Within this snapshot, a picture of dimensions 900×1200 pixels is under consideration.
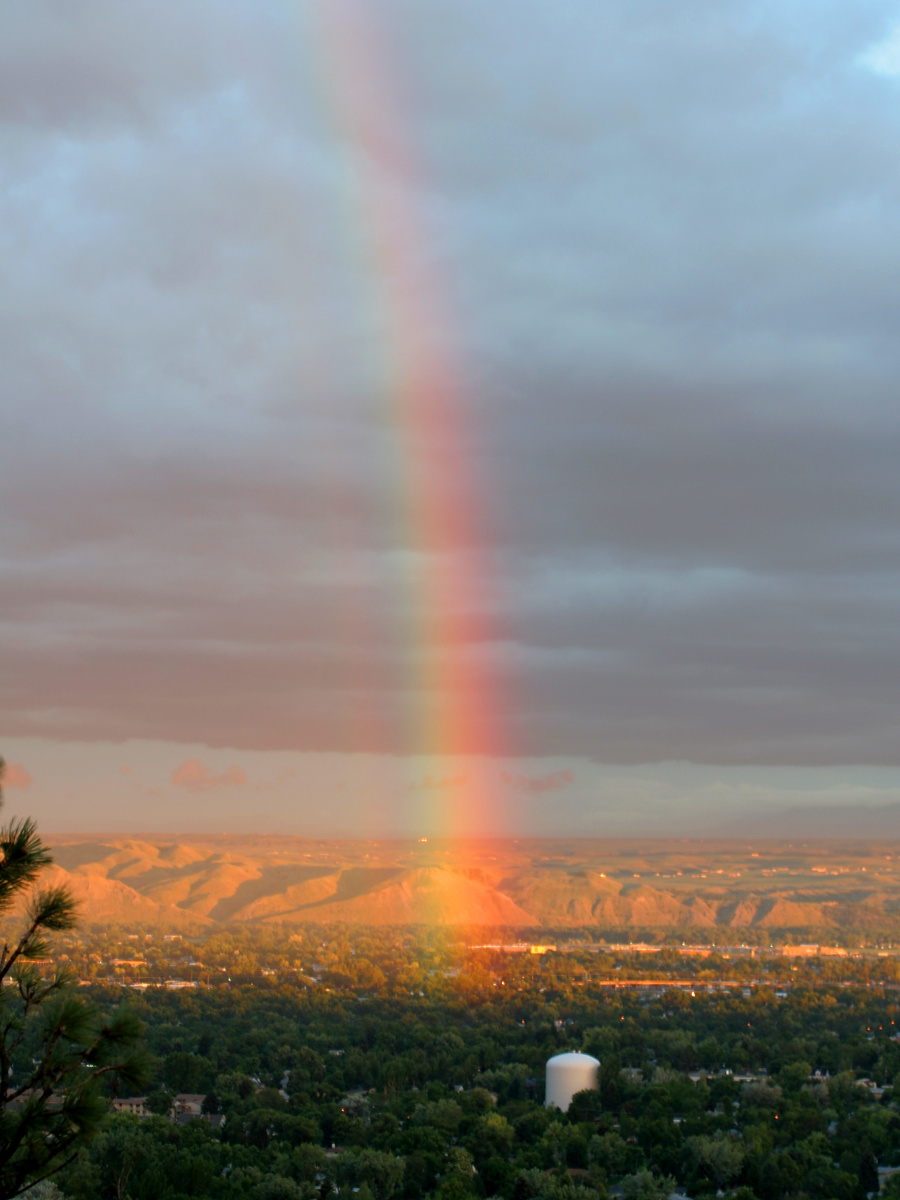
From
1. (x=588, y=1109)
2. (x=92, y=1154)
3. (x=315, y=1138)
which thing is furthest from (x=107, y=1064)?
(x=588, y=1109)

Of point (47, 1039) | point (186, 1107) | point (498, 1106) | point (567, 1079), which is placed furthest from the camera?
point (567, 1079)

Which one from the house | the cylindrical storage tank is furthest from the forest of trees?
the cylindrical storage tank

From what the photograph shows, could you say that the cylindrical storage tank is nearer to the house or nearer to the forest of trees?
the forest of trees

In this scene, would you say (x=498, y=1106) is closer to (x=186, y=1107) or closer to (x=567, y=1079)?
(x=567, y=1079)

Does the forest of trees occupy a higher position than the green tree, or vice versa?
the green tree

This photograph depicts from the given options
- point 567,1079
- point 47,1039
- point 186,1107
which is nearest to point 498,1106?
point 567,1079

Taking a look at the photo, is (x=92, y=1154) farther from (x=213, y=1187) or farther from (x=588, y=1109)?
(x=588, y=1109)

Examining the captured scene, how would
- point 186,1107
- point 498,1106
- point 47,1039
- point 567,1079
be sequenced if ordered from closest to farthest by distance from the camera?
point 47,1039 → point 498,1106 → point 186,1107 → point 567,1079
